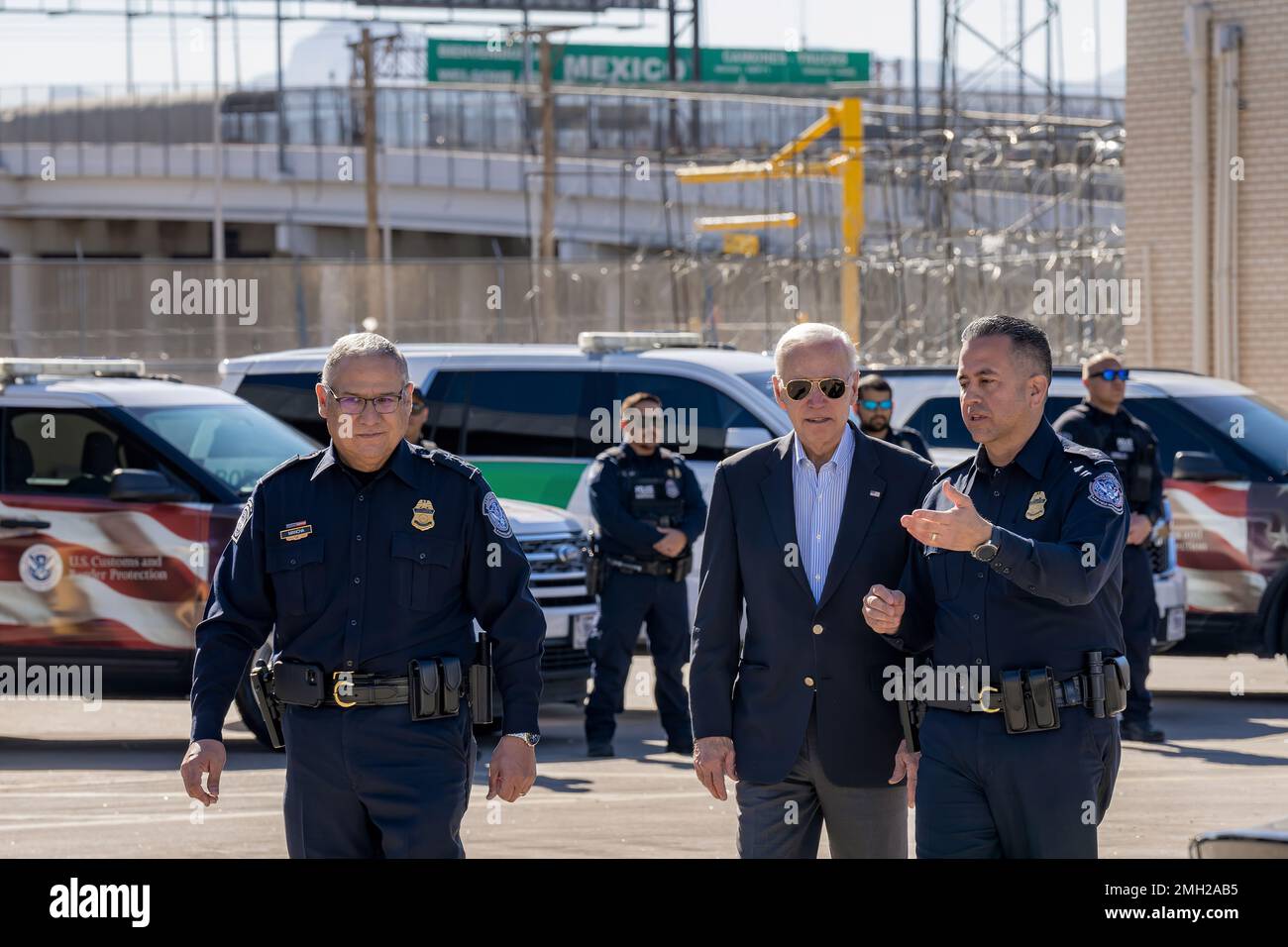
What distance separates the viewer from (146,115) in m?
67.1

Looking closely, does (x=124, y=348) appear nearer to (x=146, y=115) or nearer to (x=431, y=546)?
(x=431, y=546)

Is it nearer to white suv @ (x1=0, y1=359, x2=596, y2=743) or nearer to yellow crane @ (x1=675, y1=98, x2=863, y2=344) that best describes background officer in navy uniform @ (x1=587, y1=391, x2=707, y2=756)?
white suv @ (x1=0, y1=359, x2=596, y2=743)

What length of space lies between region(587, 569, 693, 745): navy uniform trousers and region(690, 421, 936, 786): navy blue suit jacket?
18.0 ft

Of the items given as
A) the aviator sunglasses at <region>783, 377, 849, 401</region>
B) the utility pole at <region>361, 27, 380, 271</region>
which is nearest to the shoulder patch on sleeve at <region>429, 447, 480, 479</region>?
the aviator sunglasses at <region>783, 377, 849, 401</region>


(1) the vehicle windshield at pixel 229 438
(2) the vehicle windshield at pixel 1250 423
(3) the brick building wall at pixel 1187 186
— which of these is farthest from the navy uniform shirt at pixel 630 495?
(3) the brick building wall at pixel 1187 186

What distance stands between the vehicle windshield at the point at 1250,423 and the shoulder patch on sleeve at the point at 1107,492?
310 inches

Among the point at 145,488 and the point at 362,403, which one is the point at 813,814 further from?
the point at 145,488

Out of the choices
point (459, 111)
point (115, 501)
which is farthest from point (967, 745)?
point (459, 111)

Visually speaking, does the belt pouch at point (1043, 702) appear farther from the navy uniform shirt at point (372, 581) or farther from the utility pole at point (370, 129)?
the utility pole at point (370, 129)

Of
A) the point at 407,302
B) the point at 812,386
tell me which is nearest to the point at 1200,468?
the point at 812,386

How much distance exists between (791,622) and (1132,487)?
20.0 feet

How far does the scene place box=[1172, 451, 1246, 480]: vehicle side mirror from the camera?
12102 mm

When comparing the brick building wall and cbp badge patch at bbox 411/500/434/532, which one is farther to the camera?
the brick building wall

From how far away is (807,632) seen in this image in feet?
16.4
